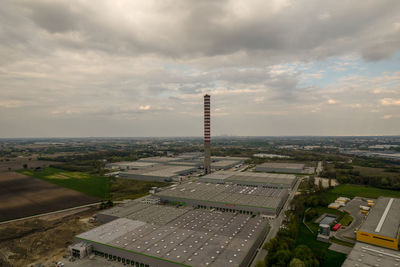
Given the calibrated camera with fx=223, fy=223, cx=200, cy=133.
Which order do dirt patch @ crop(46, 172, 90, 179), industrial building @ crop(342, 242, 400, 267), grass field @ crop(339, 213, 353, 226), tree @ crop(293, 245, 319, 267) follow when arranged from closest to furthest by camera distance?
industrial building @ crop(342, 242, 400, 267), tree @ crop(293, 245, 319, 267), grass field @ crop(339, 213, 353, 226), dirt patch @ crop(46, 172, 90, 179)

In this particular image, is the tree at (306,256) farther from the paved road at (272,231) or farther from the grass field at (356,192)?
the grass field at (356,192)

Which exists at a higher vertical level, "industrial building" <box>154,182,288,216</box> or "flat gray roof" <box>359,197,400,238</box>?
"flat gray roof" <box>359,197,400,238</box>

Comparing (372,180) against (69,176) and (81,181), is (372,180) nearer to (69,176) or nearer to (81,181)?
(81,181)

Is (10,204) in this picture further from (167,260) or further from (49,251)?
(167,260)

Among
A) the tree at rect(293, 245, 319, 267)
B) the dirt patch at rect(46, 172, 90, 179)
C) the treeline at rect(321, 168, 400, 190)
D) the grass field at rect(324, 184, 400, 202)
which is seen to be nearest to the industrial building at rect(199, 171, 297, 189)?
the grass field at rect(324, 184, 400, 202)

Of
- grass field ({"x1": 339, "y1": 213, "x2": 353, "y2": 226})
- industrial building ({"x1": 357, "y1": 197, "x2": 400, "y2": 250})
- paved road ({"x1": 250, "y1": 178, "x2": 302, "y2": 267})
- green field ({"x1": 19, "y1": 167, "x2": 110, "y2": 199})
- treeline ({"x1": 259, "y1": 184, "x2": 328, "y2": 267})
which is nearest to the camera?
treeline ({"x1": 259, "y1": 184, "x2": 328, "y2": 267})

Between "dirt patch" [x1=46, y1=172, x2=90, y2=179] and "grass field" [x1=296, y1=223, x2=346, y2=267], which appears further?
"dirt patch" [x1=46, y1=172, x2=90, y2=179]

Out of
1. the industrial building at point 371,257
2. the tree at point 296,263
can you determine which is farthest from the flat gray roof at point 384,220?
the tree at point 296,263

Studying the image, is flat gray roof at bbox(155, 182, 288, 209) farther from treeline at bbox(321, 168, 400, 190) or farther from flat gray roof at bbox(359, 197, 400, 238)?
treeline at bbox(321, 168, 400, 190)
